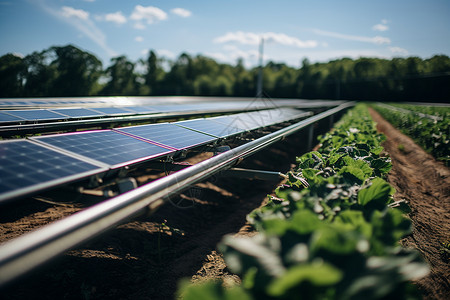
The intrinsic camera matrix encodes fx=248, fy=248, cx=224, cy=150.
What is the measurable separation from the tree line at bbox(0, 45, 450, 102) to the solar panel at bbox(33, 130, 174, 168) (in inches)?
1793

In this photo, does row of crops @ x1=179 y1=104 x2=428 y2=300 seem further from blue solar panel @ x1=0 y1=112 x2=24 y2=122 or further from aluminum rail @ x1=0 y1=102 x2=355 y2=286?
blue solar panel @ x1=0 y1=112 x2=24 y2=122

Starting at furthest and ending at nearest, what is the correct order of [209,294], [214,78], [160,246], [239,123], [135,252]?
[214,78] → [239,123] → [160,246] → [135,252] → [209,294]

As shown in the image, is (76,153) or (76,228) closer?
(76,228)

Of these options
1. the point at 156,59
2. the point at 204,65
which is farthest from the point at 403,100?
the point at 156,59

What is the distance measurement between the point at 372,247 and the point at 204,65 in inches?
3290

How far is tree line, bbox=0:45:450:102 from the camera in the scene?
43.8m

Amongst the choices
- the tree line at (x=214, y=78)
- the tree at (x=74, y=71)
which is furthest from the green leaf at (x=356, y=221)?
the tree at (x=74, y=71)

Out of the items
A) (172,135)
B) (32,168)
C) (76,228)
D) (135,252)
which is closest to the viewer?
(76,228)

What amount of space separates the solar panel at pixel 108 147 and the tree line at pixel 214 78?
45.5 metres

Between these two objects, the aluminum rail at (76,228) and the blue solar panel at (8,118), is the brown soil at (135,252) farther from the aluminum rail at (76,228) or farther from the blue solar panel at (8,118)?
the blue solar panel at (8,118)

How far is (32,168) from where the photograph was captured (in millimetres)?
1893

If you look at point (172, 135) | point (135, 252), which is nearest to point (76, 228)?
point (135, 252)

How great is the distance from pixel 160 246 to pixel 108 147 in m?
1.77

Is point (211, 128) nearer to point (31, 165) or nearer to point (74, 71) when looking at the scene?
point (31, 165)
